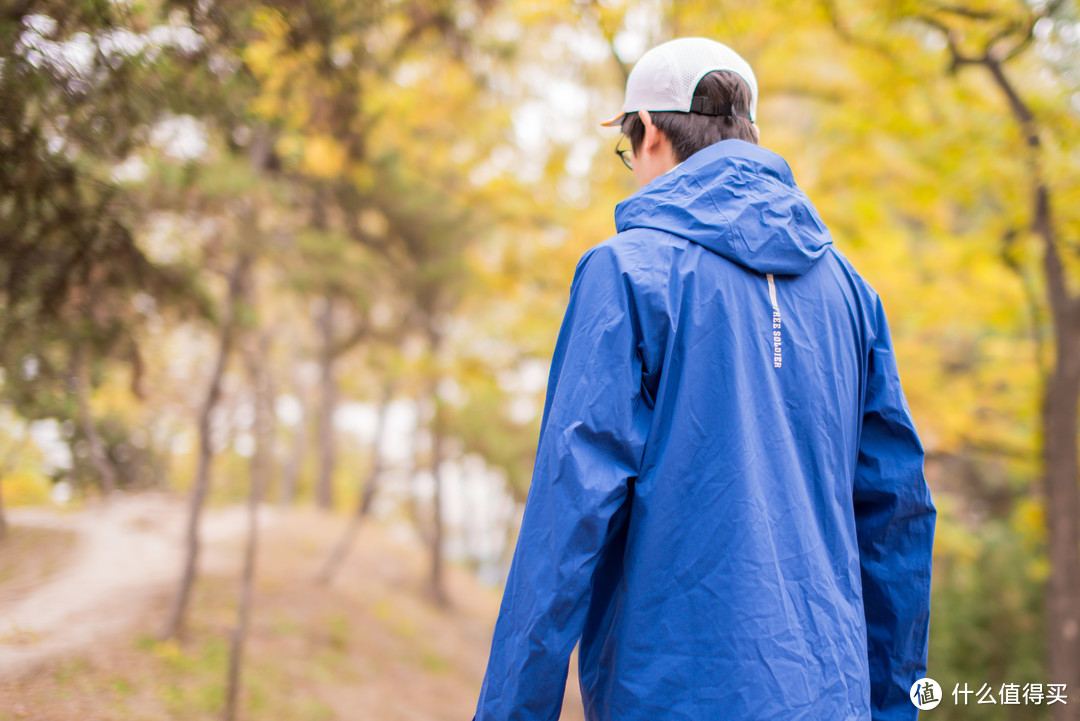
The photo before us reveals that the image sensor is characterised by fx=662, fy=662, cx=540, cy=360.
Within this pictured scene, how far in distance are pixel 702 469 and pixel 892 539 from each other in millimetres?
556

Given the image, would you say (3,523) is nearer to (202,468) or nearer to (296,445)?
(202,468)

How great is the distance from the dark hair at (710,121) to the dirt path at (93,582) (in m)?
2.04

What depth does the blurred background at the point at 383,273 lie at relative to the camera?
2.22 meters

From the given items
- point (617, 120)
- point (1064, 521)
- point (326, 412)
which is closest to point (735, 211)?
point (617, 120)

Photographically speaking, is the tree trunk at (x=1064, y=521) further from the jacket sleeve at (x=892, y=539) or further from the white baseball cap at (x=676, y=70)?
the white baseball cap at (x=676, y=70)

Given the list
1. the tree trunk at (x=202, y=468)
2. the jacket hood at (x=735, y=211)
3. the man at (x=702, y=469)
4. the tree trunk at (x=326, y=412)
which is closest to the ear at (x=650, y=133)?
the man at (x=702, y=469)

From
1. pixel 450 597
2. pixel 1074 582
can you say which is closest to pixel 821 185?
pixel 1074 582

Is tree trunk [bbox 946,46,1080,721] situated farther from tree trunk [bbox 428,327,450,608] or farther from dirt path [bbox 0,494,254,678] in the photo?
tree trunk [bbox 428,327,450,608]

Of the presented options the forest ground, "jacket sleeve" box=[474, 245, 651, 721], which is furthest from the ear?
the forest ground

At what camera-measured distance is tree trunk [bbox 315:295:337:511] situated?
11422 mm

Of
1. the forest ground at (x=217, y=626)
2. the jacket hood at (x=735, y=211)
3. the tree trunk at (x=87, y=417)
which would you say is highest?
the jacket hood at (x=735, y=211)

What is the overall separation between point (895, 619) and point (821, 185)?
5.46 meters

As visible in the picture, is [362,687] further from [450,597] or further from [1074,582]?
[1074,582]

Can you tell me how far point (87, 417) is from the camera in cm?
254
